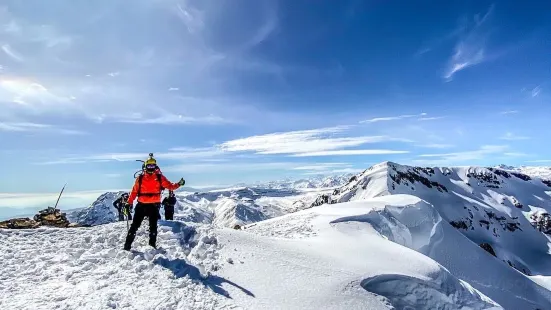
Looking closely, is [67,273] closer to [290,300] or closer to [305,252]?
[290,300]

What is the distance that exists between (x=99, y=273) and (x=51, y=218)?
15206 millimetres

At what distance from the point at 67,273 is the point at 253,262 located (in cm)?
552

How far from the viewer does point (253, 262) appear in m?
11.7

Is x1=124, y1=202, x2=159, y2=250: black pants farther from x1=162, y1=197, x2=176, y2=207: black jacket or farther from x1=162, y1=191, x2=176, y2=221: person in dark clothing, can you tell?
x1=162, y1=197, x2=176, y2=207: black jacket

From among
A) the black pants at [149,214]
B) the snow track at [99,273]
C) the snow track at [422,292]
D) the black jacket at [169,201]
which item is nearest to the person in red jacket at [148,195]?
the black pants at [149,214]

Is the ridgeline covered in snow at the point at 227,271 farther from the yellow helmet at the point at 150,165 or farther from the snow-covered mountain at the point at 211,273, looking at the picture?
the yellow helmet at the point at 150,165

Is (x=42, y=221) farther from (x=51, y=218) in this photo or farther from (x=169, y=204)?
(x=169, y=204)

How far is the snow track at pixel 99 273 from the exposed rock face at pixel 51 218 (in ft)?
25.7

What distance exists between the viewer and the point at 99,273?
1011 centimetres

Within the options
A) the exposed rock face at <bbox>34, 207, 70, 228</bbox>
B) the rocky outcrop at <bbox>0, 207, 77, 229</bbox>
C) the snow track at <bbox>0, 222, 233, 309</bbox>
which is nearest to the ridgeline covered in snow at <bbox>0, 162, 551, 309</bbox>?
the snow track at <bbox>0, 222, 233, 309</bbox>

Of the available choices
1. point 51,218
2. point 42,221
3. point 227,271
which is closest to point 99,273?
point 227,271

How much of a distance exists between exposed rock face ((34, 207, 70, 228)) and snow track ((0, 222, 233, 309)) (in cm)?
785

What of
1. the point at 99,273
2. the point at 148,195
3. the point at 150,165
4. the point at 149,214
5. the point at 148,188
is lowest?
the point at 99,273

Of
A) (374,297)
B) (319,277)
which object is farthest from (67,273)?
(374,297)
